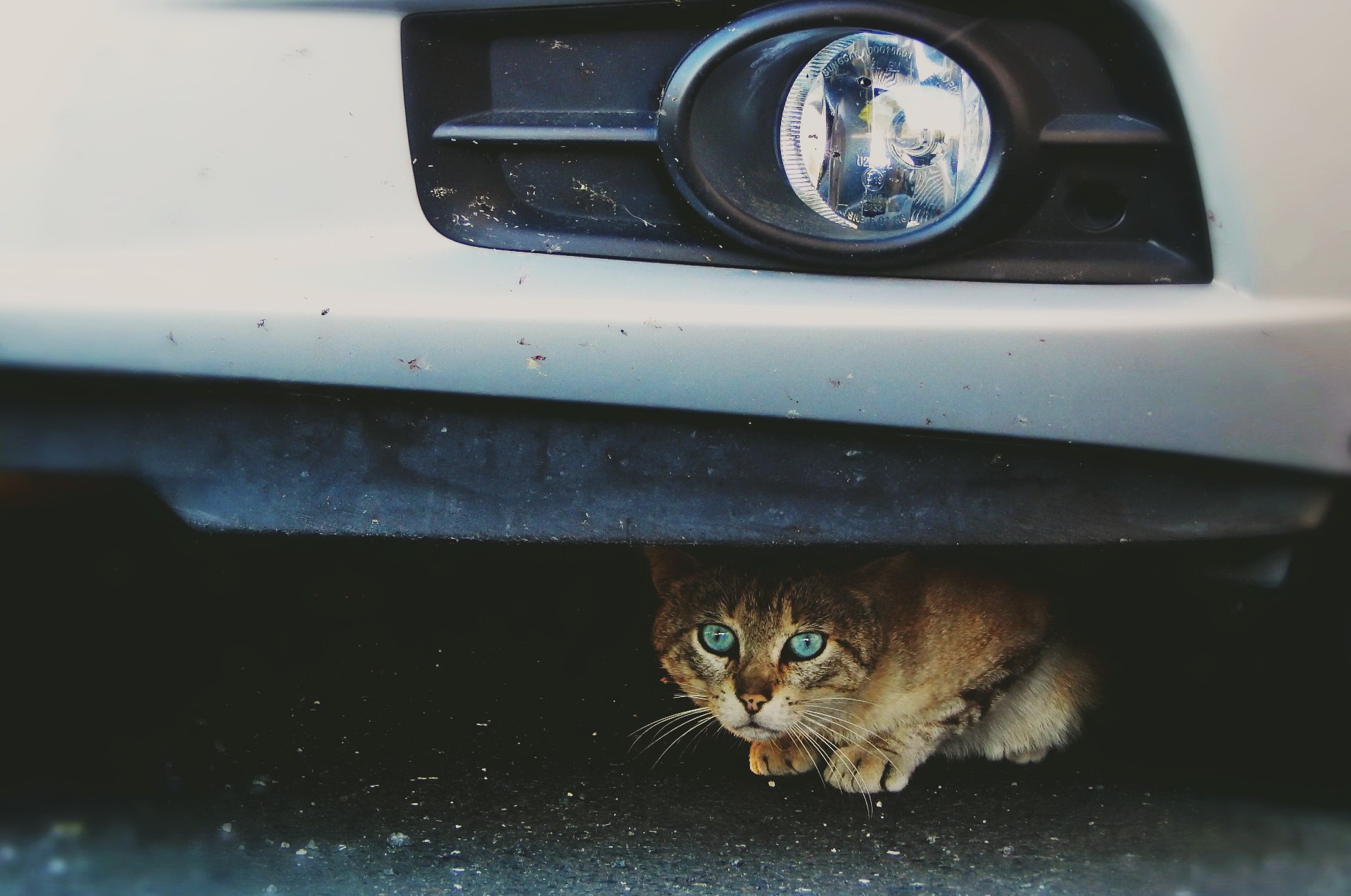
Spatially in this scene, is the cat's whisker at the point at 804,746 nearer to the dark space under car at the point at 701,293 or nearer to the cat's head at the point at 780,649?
the cat's head at the point at 780,649

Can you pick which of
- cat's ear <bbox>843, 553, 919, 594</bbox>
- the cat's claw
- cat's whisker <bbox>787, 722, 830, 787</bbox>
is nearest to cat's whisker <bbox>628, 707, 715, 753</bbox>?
cat's whisker <bbox>787, 722, 830, 787</bbox>

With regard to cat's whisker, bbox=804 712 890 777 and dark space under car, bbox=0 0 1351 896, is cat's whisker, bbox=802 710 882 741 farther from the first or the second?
dark space under car, bbox=0 0 1351 896

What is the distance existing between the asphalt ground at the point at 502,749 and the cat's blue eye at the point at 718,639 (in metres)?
0.17

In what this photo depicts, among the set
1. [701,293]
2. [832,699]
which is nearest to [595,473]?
[701,293]

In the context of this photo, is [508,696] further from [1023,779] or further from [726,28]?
[726,28]

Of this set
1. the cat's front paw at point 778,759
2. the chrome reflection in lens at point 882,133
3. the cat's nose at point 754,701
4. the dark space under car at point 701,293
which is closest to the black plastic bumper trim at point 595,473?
the dark space under car at point 701,293

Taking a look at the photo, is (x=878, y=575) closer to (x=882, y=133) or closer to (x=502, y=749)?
(x=502, y=749)

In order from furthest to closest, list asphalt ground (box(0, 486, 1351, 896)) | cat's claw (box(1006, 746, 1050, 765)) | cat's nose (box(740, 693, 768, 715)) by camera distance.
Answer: cat's claw (box(1006, 746, 1050, 765))
cat's nose (box(740, 693, 768, 715))
asphalt ground (box(0, 486, 1351, 896))

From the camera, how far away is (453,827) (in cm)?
150

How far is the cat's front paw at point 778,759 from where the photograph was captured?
1.73 metres

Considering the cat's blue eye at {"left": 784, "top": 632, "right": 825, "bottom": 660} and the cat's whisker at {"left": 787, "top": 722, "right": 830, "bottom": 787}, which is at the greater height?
the cat's blue eye at {"left": 784, "top": 632, "right": 825, "bottom": 660}

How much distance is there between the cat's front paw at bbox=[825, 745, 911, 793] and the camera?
1.70 m

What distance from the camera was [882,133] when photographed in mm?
1151

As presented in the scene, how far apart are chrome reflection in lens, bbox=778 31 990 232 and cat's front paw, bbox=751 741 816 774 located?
0.87 metres
